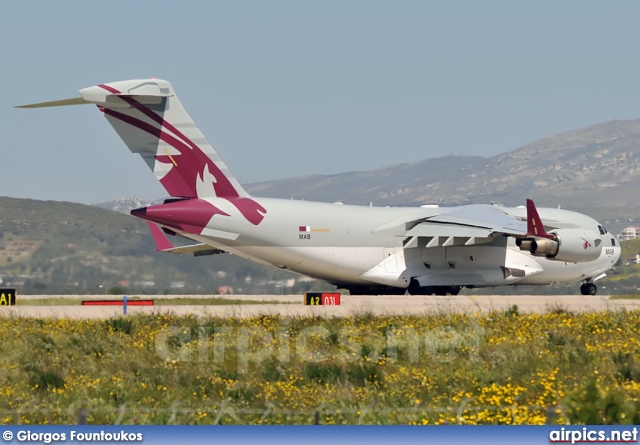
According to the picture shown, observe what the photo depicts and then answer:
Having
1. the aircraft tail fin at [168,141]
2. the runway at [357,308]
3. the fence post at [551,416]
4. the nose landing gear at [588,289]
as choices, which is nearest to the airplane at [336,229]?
the aircraft tail fin at [168,141]

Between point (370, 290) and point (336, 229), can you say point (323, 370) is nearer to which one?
point (336, 229)

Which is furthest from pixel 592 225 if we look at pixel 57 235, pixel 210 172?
pixel 57 235

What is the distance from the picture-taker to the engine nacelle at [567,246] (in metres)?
36.4

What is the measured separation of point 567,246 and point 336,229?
761 cm

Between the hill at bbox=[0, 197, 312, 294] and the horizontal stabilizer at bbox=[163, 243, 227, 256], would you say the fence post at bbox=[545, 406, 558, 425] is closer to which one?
the horizontal stabilizer at bbox=[163, 243, 227, 256]

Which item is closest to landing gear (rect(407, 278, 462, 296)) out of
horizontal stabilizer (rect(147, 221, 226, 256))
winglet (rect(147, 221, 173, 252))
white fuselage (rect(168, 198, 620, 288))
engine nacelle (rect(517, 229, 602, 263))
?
white fuselage (rect(168, 198, 620, 288))

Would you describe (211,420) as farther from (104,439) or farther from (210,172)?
(210,172)

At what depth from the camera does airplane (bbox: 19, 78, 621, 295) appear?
34.6 meters

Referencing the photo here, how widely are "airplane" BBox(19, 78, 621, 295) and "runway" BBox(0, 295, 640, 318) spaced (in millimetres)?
1562

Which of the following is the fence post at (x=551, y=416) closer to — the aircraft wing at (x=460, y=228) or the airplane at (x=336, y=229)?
the airplane at (x=336, y=229)

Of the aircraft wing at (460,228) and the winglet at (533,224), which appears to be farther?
the aircraft wing at (460,228)

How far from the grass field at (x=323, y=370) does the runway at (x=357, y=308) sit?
2.97 metres

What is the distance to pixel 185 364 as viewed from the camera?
65.6 feet

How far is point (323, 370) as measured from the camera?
18875 millimetres
